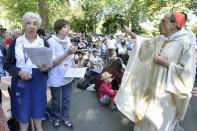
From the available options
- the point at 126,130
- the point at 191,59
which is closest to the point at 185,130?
the point at 126,130

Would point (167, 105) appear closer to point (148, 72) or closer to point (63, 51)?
point (148, 72)

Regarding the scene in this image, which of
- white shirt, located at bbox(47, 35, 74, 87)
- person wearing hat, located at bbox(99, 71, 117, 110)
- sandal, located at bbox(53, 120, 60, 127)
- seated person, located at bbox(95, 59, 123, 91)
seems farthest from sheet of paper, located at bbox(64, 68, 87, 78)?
seated person, located at bbox(95, 59, 123, 91)

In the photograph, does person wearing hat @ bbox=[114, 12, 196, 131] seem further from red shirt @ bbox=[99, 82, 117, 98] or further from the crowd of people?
red shirt @ bbox=[99, 82, 117, 98]

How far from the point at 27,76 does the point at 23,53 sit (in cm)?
29

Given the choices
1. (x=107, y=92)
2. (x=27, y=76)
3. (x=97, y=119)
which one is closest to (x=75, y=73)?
(x=27, y=76)

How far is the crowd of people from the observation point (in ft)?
15.8

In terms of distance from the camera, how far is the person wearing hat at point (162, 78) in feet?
17.0

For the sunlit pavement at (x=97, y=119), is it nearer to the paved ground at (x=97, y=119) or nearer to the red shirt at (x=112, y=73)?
the paved ground at (x=97, y=119)

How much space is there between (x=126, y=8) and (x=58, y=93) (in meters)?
54.7

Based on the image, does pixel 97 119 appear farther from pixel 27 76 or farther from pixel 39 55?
pixel 39 55

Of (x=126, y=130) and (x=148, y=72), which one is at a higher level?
(x=148, y=72)

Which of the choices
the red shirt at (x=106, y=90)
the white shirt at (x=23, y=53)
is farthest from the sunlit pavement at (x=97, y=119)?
the white shirt at (x=23, y=53)

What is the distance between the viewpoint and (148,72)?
565 cm

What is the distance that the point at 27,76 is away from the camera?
15.5 feet
